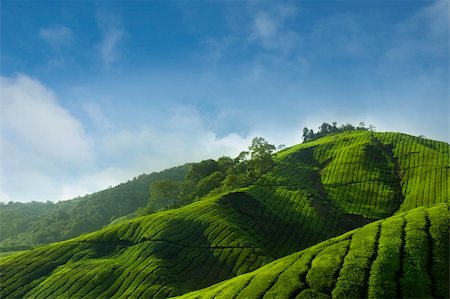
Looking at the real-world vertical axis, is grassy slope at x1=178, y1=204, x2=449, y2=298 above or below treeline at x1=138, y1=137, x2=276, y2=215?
below

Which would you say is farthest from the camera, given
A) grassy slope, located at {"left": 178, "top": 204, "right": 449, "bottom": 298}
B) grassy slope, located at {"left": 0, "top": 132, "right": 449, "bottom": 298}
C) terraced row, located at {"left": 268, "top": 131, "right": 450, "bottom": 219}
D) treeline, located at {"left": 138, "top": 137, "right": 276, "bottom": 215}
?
treeline, located at {"left": 138, "top": 137, "right": 276, "bottom": 215}

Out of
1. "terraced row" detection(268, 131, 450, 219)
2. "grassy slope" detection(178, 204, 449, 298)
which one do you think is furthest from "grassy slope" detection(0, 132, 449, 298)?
"grassy slope" detection(178, 204, 449, 298)

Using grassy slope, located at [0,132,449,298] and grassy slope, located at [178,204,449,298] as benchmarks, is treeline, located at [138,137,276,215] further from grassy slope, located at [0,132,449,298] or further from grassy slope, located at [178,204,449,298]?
grassy slope, located at [178,204,449,298]

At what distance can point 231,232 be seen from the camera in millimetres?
103812

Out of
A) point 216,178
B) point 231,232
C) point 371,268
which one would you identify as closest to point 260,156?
point 216,178

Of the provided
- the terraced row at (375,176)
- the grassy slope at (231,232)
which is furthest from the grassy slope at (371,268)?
the terraced row at (375,176)

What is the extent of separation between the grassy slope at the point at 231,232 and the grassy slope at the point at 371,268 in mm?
3252

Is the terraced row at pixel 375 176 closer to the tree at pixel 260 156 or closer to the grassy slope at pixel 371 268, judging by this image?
the tree at pixel 260 156

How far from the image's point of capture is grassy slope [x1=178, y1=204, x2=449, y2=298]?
4059 cm

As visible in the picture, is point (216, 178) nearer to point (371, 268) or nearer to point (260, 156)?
point (260, 156)

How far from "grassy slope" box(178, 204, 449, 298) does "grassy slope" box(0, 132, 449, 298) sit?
3.25 m

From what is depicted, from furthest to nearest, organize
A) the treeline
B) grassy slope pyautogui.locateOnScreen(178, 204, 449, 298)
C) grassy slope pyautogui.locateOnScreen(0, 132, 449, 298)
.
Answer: the treeline
grassy slope pyautogui.locateOnScreen(0, 132, 449, 298)
grassy slope pyautogui.locateOnScreen(178, 204, 449, 298)

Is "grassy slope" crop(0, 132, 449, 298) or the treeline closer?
"grassy slope" crop(0, 132, 449, 298)

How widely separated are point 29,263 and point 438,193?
128425 millimetres
